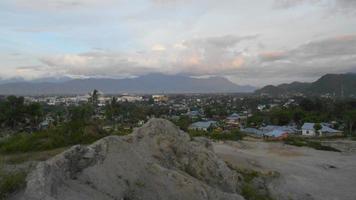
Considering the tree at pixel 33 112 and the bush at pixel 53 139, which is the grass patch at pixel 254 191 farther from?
the tree at pixel 33 112

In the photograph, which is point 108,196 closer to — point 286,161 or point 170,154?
point 170,154

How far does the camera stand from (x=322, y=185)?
107 feet

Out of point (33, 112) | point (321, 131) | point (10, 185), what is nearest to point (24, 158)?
point (10, 185)

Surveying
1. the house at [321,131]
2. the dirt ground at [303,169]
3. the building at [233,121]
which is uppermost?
the dirt ground at [303,169]

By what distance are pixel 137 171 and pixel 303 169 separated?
2741 cm

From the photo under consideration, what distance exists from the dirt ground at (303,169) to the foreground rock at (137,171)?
780 centimetres

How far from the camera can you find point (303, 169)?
39594 mm

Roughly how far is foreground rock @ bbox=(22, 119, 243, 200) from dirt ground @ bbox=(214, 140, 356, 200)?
7.80m

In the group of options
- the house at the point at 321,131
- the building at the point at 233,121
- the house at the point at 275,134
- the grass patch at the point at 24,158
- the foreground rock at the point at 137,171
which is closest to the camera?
the foreground rock at the point at 137,171

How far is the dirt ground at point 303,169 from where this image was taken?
28375mm

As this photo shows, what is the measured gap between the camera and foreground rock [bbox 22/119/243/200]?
12.2 metres

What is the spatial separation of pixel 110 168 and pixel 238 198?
4.59 m

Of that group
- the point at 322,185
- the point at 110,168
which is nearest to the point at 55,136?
the point at 322,185

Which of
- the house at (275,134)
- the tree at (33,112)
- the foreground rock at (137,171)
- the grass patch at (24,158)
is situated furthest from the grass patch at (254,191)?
the house at (275,134)
